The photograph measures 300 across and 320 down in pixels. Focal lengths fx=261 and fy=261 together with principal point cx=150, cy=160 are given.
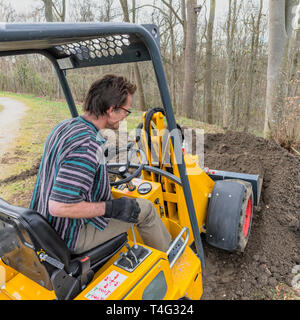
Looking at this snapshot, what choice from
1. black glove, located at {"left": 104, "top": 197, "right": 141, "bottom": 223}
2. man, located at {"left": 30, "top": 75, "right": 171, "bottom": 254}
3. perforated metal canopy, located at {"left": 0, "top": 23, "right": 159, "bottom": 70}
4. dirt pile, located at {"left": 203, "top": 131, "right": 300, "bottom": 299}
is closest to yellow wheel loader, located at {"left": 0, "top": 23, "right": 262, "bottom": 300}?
perforated metal canopy, located at {"left": 0, "top": 23, "right": 159, "bottom": 70}

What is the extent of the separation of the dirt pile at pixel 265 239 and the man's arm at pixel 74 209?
65.2 inches

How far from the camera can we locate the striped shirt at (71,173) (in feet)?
4.61

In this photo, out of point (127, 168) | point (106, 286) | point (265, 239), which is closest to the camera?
point (106, 286)

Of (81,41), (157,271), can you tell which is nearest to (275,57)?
(81,41)

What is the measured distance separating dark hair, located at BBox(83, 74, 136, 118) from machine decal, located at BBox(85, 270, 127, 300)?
1037 mm

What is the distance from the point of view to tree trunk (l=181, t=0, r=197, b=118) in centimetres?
988

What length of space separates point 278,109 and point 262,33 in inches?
418

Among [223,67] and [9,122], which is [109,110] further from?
[223,67]

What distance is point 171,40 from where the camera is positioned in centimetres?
1456

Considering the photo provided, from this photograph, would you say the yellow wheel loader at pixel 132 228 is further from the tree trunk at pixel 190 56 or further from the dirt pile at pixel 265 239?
the tree trunk at pixel 190 56

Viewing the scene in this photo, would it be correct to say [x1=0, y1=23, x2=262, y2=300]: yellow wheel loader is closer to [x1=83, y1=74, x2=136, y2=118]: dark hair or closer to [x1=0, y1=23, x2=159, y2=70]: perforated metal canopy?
[x1=0, y1=23, x2=159, y2=70]: perforated metal canopy

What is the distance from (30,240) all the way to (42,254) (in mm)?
101

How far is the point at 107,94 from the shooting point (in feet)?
5.75

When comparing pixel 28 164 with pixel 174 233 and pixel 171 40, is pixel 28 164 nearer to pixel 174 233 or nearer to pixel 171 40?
pixel 174 233
